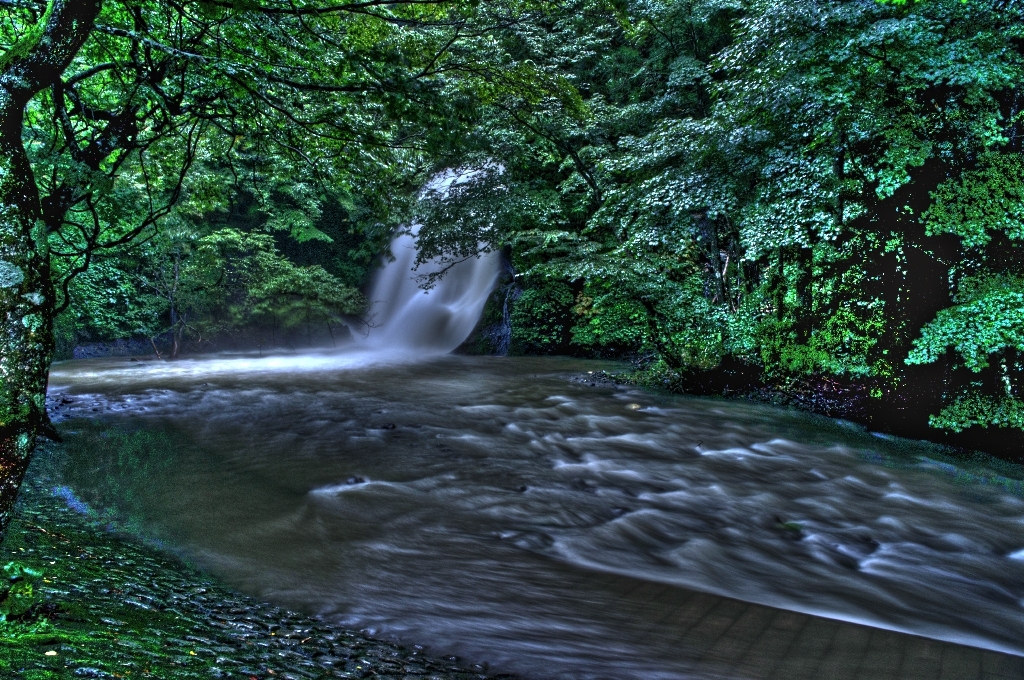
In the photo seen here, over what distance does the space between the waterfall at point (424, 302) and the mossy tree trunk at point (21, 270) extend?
1749 centimetres

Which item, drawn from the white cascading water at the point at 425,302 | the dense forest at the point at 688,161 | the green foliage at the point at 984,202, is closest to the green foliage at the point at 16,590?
the dense forest at the point at 688,161

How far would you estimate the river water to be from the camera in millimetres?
3117

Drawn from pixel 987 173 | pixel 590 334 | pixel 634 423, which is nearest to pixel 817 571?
pixel 634 423

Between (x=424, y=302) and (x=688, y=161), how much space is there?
14.1 m

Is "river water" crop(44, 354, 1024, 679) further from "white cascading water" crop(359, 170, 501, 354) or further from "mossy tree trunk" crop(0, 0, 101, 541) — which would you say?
"white cascading water" crop(359, 170, 501, 354)

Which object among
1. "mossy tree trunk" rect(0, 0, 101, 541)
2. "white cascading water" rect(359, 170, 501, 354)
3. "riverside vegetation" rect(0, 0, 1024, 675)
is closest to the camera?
"mossy tree trunk" rect(0, 0, 101, 541)

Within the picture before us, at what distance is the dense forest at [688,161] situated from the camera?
4609 mm

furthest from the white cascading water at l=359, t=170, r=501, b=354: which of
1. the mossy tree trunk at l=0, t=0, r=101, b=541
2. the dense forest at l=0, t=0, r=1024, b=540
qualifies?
the mossy tree trunk at l=0, t=0, r=101, b=541

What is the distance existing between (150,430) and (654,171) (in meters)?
9.12

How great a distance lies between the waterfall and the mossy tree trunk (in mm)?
17488

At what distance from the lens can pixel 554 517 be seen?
4.71m

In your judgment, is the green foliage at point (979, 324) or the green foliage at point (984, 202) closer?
the green foliage at point (979, 324)

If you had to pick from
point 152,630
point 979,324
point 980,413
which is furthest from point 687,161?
point 152,630

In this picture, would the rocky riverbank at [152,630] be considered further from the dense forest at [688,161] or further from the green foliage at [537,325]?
the green foliage at [537,325]
